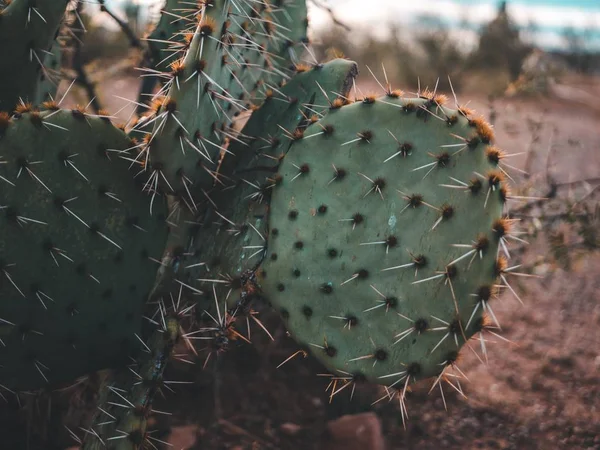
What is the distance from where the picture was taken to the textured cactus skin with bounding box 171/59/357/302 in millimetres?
1709

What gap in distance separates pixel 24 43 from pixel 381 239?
1.12 metres

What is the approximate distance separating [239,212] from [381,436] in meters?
0.99

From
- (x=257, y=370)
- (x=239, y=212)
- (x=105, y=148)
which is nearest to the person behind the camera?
(x=105, y=148)

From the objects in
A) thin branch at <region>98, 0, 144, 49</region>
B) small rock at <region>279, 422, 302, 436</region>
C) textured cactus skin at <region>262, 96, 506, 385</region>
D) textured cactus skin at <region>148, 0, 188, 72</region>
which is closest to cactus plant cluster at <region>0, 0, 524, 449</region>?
textured cactus skin at <region>262, 96, 506, 385</region>

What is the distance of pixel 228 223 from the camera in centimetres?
179

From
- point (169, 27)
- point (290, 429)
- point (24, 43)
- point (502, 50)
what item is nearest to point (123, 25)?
point (169, 27)

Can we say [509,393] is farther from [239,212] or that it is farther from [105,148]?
[105,148]

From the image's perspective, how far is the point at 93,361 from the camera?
1.76m

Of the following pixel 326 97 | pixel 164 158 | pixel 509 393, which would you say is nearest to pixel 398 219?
pixel 326 97

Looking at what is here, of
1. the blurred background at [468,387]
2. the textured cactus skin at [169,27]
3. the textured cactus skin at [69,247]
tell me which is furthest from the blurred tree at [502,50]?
the textured cactus skin at [69,247]

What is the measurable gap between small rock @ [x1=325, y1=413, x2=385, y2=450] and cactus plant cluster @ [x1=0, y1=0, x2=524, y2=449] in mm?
687

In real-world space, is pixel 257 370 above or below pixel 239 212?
below

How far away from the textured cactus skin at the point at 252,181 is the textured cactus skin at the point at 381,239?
0.11 metres

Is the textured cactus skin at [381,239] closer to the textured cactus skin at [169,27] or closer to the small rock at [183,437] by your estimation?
the textured cactus skin at [169,27]
